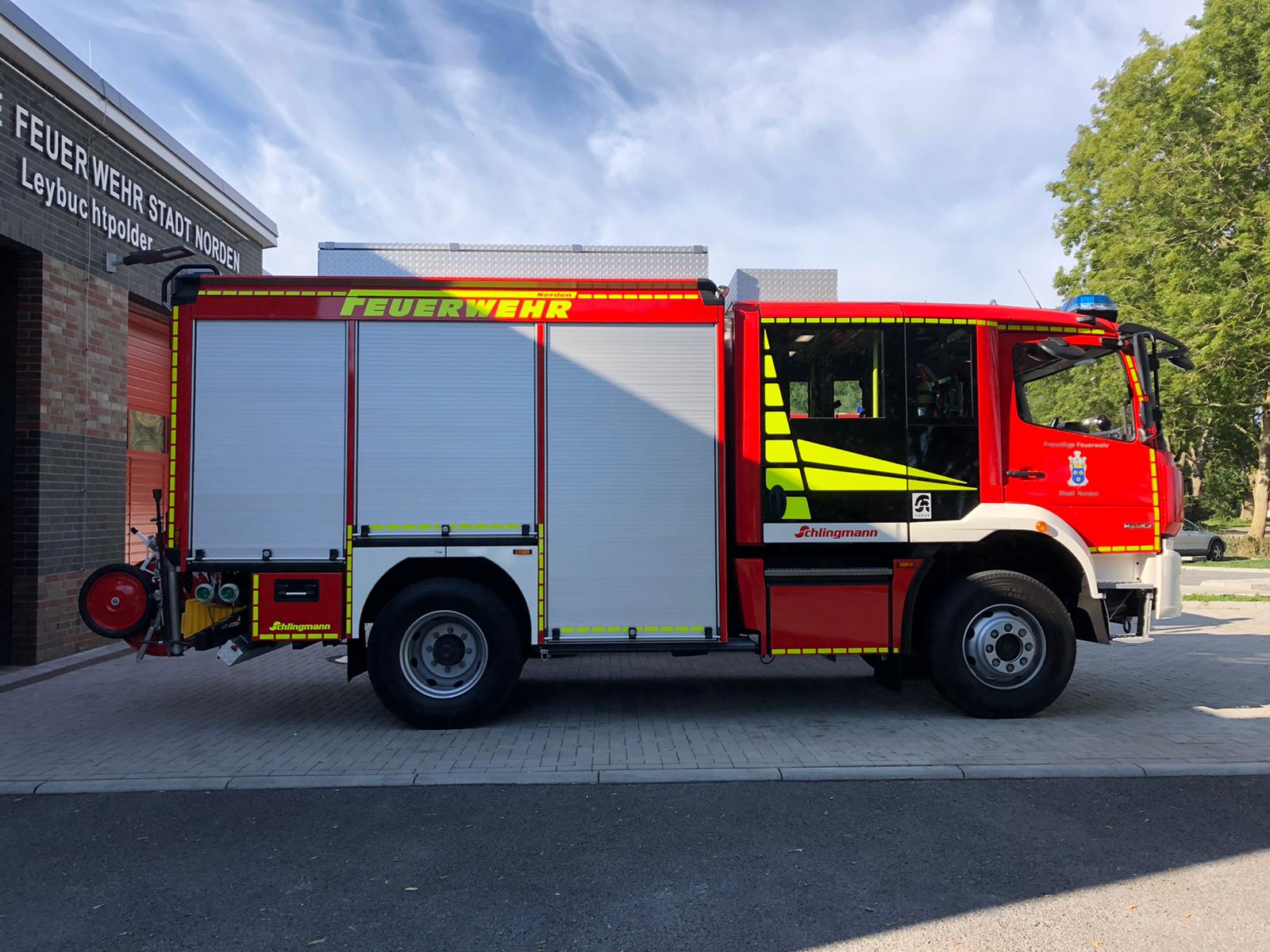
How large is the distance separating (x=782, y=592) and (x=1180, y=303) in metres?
18.0

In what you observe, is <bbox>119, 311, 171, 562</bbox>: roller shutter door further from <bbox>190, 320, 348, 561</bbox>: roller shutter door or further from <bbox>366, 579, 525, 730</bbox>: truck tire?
<bbox>366, 579, 525, 730</bbox>: truck tire

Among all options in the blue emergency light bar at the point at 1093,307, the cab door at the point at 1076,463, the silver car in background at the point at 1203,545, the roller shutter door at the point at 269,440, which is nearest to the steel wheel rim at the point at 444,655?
the roller shutter door at the point at 269,440

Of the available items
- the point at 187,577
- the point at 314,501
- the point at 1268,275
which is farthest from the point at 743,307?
the point at 1268,275

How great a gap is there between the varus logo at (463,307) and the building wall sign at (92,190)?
15.1 ft

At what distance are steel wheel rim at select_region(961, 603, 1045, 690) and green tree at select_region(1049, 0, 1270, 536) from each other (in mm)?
16023

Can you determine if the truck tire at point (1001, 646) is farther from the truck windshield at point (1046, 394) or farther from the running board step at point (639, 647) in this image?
the running board step at point (639, 647)

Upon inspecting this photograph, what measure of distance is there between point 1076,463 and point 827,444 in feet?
6.25

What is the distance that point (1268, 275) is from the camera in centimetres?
1880

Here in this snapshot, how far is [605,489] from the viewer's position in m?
6.50

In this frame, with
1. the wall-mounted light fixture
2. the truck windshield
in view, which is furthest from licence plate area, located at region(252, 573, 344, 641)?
the truck windshield

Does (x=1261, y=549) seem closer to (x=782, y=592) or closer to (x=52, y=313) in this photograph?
(x=782, y=592)

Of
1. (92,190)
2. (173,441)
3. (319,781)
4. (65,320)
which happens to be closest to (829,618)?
(319,781)

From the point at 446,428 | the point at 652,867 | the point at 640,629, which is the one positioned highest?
the point at 446,428

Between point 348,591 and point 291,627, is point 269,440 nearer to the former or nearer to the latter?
point 348,591
